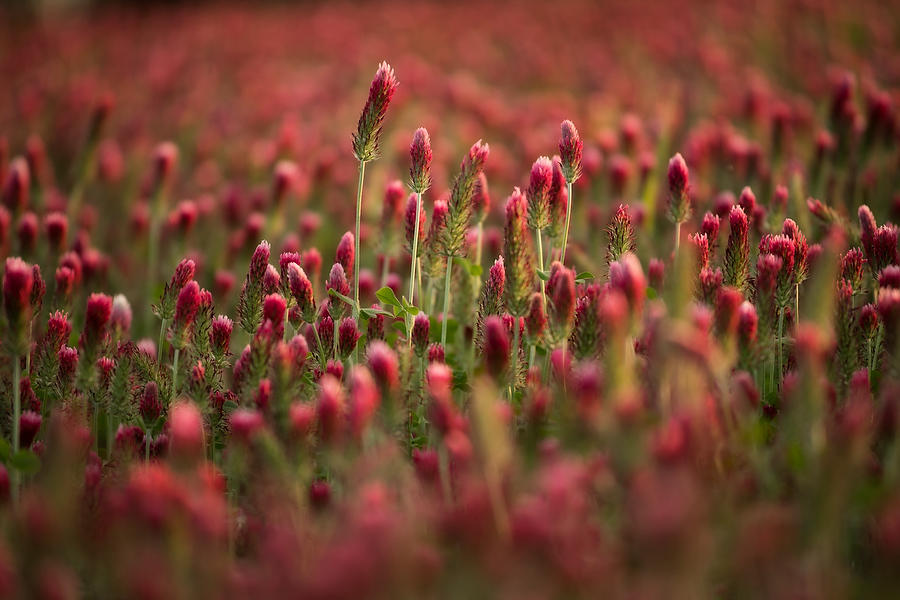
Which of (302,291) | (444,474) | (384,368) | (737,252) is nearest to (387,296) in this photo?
(302,291)

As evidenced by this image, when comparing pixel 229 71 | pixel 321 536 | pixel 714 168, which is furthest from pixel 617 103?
pixel 321 536

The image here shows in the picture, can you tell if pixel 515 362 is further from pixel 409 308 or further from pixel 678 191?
pixel 678 191

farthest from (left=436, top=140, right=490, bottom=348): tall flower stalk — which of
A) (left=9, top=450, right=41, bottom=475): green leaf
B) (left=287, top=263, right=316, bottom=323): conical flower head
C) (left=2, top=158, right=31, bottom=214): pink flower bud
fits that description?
(left=2, top=158, right=31, bottom=214): pink flower bud

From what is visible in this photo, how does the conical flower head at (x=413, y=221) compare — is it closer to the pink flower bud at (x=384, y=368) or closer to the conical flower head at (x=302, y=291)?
the conical flower head at (x=302, y=291)

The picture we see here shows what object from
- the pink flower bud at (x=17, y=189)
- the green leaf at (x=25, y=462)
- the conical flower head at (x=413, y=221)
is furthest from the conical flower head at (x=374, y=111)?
the pink flower bud at (x=17, y=189)

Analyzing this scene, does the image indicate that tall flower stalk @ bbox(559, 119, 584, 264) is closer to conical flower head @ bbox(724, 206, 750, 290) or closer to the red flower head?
conical flower head @ bbox(724, 206, 750, 290)
